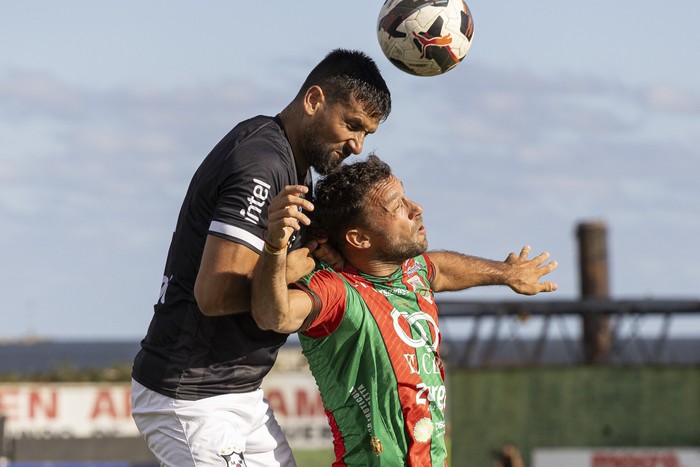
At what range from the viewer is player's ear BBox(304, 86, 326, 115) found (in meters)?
6.25

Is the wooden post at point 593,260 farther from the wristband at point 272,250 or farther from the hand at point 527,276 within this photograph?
the wristband at point 272,250

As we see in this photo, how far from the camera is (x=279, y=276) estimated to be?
555cm

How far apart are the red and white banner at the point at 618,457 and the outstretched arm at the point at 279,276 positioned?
1885 cm

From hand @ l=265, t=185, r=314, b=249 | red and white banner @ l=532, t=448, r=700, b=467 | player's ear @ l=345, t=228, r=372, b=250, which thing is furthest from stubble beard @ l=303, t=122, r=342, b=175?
red and white banner @ l=532, t=448, r=700, b=467

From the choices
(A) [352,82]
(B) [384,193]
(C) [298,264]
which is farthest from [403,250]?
(A) [352,82]

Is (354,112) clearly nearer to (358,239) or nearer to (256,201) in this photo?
(358,239)

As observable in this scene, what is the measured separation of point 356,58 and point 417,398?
1.86 metres

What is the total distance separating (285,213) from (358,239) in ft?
3.73

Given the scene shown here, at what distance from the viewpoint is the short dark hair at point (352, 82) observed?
627 cm

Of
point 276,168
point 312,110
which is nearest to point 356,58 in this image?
point 312,110

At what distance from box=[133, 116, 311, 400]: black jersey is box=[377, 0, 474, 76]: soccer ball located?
1099mm

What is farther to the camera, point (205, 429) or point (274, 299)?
point (205, 429)

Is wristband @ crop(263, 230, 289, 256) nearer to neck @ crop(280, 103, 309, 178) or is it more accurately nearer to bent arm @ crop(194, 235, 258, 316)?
bent arm @ crop(194, 235, 258, 316)

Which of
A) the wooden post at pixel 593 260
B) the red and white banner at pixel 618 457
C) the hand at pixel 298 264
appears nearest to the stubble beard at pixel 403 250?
the hand at pixel 298 264
